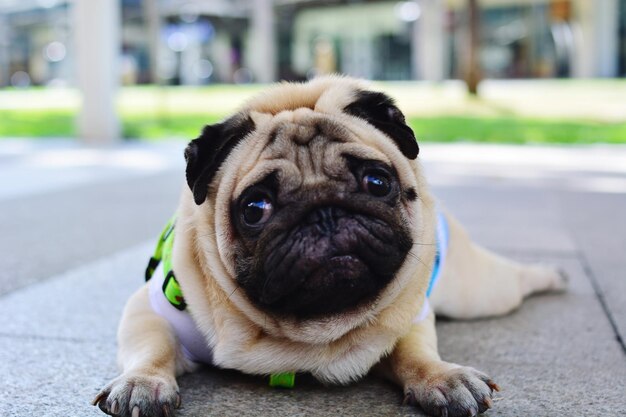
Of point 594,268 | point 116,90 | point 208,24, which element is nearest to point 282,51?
point 208,24

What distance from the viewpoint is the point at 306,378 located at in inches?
95.0

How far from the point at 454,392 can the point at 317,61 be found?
1209 inches

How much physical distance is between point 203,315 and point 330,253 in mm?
585

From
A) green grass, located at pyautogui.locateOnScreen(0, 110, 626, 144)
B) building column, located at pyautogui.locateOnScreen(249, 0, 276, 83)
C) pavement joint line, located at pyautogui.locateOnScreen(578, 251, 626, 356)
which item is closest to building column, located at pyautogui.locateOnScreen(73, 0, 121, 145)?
green grass, located at pyautogui.locateOnScreen(0, 110, 626, 144)

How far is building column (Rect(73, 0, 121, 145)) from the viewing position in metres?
11.6

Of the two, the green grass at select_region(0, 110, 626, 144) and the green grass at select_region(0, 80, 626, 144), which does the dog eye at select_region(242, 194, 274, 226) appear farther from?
the green grass at select_region(0, 110, 626, 144)

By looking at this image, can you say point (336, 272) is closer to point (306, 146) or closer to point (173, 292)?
point (306, 146)

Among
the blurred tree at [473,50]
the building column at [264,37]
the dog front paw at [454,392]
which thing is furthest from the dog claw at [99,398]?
the building column at [264,37]

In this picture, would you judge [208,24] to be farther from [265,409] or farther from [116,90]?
[265,409]

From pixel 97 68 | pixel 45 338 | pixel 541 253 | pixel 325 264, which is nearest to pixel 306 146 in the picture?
pixel 325 264

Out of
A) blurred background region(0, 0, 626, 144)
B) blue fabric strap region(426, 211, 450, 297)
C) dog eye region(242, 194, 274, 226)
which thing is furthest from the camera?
blurred background region(0, 0, 626, 144)

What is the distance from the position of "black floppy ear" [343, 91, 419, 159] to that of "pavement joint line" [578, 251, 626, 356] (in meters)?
1.23

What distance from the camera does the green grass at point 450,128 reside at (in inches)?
450

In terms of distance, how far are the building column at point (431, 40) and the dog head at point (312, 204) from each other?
93.5 ft
